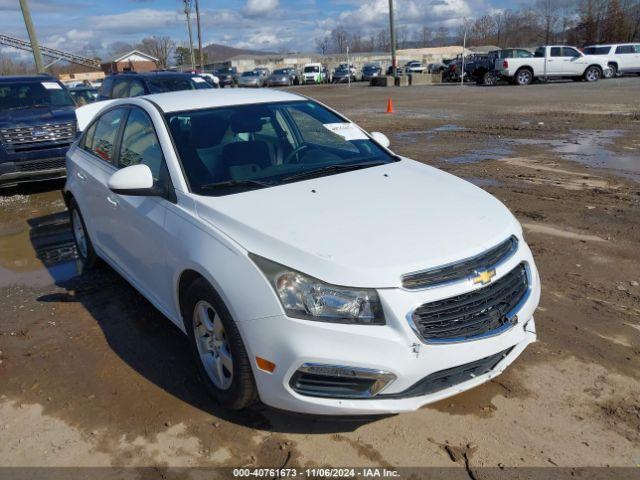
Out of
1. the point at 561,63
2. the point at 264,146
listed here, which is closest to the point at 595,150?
the point at 264,146

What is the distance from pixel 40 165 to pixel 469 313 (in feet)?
26.9

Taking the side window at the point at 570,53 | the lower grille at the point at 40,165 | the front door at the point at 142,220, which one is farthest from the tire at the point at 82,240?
the side window at the point at 570,53

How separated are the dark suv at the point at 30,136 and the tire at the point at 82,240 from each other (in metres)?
3.86

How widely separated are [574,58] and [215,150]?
99.3 ft

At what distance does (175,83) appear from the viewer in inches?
473

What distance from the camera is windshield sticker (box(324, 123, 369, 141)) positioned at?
4325 mm

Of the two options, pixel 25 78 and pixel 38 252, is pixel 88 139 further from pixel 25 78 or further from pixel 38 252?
pixel 25 78

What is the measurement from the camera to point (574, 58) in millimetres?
28953

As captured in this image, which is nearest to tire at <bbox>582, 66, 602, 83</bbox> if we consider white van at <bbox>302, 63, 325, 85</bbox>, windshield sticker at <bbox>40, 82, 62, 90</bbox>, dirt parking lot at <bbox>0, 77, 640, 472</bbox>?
white van at <bbox>302, 63, 325, 85</bbox>

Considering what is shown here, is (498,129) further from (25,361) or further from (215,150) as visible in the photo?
(25,361)

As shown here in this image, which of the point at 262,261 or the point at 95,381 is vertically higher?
the point at 262,261

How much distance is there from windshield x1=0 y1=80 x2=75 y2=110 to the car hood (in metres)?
8.23

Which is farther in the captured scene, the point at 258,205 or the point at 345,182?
the point at 345,182

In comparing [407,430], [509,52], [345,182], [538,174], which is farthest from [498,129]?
[509,52]
